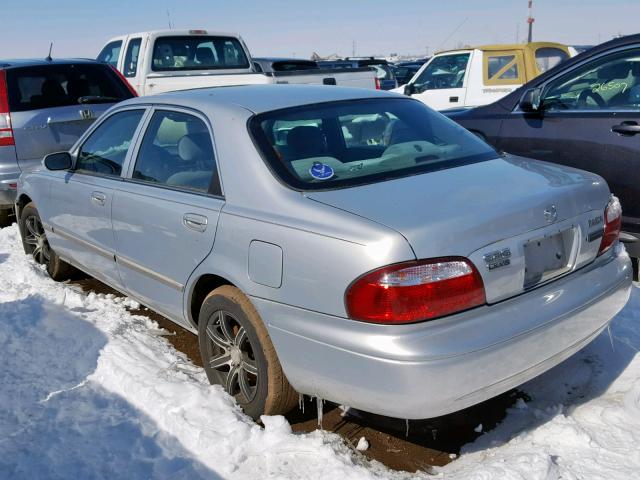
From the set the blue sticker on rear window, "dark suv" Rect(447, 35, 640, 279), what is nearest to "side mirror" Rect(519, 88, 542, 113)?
"dark suv" Rect(447, 35, 640, 279)

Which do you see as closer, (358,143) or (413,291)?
(413,291)

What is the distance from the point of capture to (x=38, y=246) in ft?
18.9

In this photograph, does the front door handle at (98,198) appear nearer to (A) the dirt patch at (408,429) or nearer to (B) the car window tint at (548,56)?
(A) the dirt patch at (408,429)

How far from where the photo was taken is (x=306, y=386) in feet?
9.46

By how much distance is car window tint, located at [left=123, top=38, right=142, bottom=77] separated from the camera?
10047mm

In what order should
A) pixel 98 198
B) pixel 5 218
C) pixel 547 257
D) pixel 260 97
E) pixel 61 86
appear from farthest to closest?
pixel 5 218 → pixel 61 86 → pixel 98 198 → pixel 260 97 → pixel 547 257

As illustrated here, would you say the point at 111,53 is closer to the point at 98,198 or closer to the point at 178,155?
the point at 98,198

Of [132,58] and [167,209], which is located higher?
[132,58]

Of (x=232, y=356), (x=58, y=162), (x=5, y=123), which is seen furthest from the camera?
(x=5, y=123)

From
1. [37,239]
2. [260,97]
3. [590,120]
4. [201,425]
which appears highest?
[260,97]

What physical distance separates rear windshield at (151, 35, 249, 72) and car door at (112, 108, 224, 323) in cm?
635

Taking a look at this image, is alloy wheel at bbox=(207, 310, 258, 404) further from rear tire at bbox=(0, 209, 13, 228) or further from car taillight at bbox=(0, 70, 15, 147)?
rear tire at bbox=(0, 209, 13, 228)

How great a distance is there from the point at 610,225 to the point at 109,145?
3.12 m

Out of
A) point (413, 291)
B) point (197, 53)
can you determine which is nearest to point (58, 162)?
point (413, 291)
